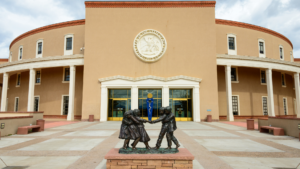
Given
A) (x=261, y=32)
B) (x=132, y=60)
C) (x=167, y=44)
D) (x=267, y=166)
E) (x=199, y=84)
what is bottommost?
(x=267, y=166)

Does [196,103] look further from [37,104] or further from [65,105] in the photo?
[37,104]

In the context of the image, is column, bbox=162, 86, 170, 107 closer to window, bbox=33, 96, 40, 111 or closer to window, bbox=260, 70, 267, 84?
window, bbox=260, 70, 267, 84

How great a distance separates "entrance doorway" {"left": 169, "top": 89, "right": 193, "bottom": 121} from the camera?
22766 millimetres

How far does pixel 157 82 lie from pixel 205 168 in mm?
16690

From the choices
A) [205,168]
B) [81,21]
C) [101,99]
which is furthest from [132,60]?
[205,168]

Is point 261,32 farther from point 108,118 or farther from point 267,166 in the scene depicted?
point 267,166

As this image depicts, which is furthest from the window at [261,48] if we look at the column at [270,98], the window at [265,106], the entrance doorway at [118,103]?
the entrance doorway at [118,103]

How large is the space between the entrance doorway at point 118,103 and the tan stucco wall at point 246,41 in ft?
46.8

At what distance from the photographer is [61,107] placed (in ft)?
87.8

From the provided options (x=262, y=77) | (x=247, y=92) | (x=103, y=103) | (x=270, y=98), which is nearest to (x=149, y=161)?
(x=103, y=103)

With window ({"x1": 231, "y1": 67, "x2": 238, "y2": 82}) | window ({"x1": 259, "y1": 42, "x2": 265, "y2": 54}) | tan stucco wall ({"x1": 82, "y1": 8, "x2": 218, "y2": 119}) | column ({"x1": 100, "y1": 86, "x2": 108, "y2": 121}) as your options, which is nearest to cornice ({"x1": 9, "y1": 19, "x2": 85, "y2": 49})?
tan stucco wall ({"x1": 82, "y1": 8, "x2": 218, "y2": 119})

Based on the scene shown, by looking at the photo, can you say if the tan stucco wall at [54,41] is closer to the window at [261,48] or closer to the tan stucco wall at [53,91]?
the tan stucco wall at [53,91]

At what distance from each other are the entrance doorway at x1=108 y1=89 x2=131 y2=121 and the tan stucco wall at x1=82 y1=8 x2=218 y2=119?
1.48m

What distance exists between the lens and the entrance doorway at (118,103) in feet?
75.0
